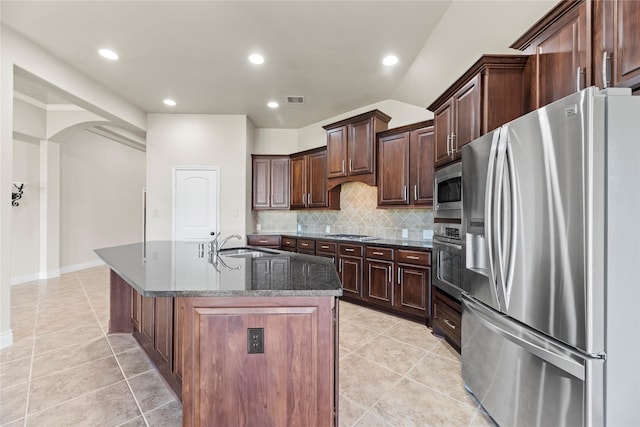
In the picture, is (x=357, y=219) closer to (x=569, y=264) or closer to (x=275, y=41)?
(x=275, y=41)

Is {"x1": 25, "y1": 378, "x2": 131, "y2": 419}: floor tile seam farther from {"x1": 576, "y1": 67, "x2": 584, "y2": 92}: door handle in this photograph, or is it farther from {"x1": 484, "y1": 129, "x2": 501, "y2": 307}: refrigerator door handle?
{"x1": 576, "y1": 67, "x2": 584, "y2": 92}: door handle

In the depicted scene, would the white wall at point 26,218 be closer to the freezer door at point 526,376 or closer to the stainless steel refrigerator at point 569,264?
the freezer door at point 526,376

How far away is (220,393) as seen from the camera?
1.30 meters

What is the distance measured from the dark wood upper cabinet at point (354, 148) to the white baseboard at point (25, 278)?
214 inches

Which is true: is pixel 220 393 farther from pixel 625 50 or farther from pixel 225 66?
pixel 225 66

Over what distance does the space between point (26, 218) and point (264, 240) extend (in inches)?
163

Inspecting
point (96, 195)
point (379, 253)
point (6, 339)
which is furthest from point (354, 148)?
point (96, 195)

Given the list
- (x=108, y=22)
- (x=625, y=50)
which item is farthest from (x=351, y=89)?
(x=625, y=50)

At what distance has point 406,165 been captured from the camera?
3.57m

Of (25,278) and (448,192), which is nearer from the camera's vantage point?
(448,192)

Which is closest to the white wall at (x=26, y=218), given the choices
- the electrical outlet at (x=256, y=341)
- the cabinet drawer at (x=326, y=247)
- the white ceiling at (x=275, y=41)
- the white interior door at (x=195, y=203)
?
the white ceiling at (x=275, y=41)

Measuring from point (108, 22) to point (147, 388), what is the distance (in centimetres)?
316

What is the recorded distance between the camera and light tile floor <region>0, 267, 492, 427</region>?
5.59 feet

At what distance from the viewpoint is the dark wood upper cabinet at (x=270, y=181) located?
17.2 feet
